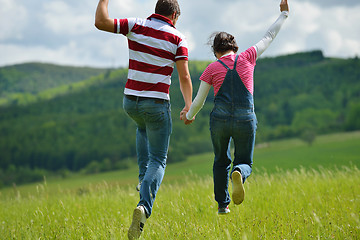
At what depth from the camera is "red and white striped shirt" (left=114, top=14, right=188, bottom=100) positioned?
3.96 meters

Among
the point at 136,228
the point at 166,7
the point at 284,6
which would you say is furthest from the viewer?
the point at 284,6

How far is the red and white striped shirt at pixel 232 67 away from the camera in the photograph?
4.11 meters

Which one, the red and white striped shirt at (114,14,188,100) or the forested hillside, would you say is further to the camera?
the forested hillside

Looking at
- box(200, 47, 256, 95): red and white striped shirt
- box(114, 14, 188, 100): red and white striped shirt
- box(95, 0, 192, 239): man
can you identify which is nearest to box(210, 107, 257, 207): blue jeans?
box(200, 47, 256, 95): red and white striped shirt

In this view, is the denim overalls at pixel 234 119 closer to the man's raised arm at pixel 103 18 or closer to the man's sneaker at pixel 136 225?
the man's sneaker at pixel 136 225

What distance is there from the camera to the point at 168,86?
4078 mm

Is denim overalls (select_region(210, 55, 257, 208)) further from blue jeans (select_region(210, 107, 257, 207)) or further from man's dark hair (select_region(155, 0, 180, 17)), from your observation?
man's dark hair (select_region(155, 0, 180, 17))

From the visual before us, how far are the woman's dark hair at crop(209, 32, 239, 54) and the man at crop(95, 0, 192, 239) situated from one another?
0.41 metres

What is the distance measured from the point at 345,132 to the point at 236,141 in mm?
125282

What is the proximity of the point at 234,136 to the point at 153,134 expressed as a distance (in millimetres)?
894

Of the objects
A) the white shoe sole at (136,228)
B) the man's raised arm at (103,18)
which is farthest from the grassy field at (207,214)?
the man's raised arm at (103,18)

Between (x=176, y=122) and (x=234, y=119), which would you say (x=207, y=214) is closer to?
(x=234, y=119)

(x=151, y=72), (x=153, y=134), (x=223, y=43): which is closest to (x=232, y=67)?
(x=223, y=43)

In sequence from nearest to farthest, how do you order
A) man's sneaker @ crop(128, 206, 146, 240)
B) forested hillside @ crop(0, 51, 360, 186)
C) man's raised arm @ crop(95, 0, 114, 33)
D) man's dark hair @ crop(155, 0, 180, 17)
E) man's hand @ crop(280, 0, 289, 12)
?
man's sneaker @ crop(128, 206, 146, 240) < man's raised arm @ crop(95, 0, 114, 33) < man's dark hair @ crop(155, 0, 180, 17) < man's hand @ crop(280, 0, 289, 12) < forested hillside @ crop(0, 51, 360, 186)
